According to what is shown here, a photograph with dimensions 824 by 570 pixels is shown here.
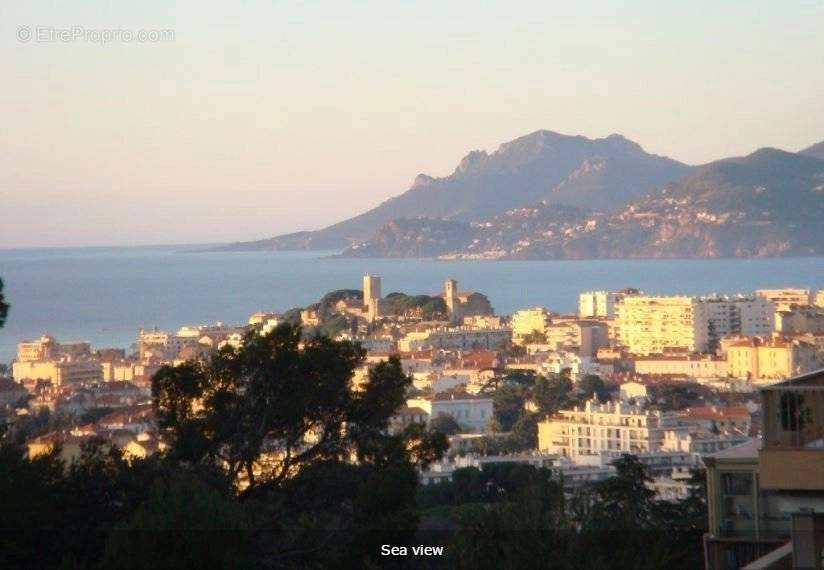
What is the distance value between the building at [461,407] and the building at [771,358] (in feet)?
24.4

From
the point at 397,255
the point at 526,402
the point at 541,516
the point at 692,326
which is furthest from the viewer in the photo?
the point at 397,255

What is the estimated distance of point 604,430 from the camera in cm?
2981

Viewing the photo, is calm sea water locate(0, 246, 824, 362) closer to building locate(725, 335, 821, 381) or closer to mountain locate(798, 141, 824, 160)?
building locate(725, 335, 821, 381)

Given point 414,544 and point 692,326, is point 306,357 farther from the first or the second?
point 692,326

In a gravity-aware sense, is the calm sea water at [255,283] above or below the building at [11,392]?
above

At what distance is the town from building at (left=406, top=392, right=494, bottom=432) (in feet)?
0.20

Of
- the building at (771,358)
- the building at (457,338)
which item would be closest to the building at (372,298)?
the building at (457,338)

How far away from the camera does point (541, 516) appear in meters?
5.88

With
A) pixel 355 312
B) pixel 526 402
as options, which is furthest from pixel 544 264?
pixel 526 402

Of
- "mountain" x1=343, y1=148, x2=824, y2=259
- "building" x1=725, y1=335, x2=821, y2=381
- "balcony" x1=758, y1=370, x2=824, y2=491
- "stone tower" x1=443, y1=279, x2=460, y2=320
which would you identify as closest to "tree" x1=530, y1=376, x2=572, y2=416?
"building" x1=725, y1=335, x2=821, y2=381

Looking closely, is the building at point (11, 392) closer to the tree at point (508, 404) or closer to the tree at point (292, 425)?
the tree at point (508, 404)

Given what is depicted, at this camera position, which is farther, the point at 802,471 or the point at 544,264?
the point at 544,264

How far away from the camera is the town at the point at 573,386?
5.55 m

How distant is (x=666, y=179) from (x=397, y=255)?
156 feet
